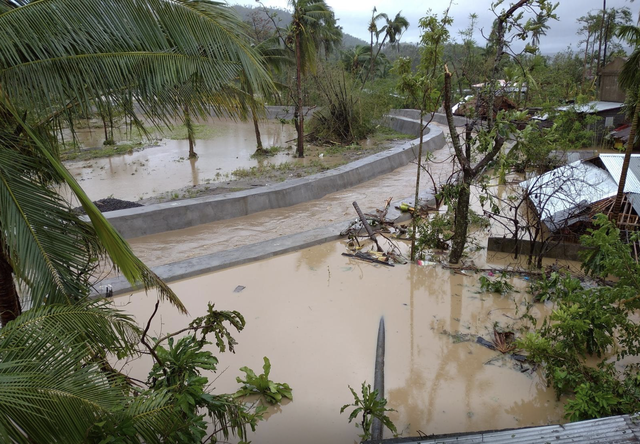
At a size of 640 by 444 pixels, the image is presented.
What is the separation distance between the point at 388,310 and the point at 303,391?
81.3 inches

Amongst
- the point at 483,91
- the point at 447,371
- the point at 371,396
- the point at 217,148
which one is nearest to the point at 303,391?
the point at 371,396

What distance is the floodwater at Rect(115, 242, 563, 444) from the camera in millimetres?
4688

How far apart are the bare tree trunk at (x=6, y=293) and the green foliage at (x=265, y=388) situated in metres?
2.25

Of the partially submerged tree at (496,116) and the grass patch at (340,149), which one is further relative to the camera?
the grass patch at (340,149)

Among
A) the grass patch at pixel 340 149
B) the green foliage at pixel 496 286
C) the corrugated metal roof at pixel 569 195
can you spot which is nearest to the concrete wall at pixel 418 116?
the grass patch at pixel 340 149

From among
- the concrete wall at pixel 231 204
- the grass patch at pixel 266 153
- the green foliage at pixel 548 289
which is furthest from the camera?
the grass patch at pixel 266 153

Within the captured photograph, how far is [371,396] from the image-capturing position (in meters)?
4.02

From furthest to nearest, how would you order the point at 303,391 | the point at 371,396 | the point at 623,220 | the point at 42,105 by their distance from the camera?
1. the point at 623,220
2. the point at 303,391
3. the point at 371,396
4. the point at 42,105

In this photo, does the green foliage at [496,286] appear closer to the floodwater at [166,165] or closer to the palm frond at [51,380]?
the palm frond at [51,380]

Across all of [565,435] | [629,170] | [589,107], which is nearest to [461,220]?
[629,170]

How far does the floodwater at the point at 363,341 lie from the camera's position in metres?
4.69

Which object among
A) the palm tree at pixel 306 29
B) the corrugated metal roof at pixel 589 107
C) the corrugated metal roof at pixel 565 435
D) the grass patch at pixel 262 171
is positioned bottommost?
the corrugated metal roof at pixel 565 435

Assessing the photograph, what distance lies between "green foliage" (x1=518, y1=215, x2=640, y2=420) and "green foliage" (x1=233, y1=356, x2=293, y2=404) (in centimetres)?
255

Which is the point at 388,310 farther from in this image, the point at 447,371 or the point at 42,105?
the point at 42,105
